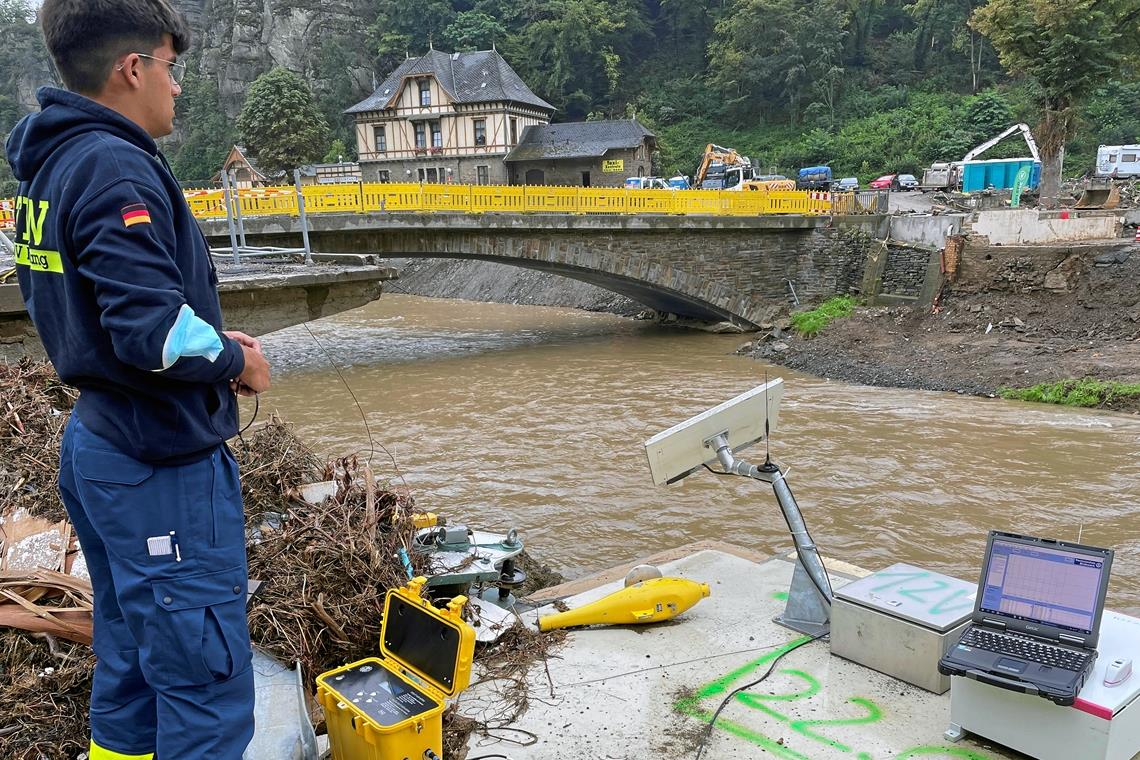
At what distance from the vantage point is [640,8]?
5209 centimetres

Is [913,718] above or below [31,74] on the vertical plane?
below

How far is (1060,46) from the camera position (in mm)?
18375

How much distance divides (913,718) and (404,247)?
48.3 ft

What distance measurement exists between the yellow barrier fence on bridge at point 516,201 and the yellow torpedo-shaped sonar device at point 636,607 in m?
12.8

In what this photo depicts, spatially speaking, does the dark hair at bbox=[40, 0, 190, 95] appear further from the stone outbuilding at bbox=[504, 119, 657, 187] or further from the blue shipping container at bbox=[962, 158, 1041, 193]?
the stone outbuilding at bbox=[504, 119, 657, 187]

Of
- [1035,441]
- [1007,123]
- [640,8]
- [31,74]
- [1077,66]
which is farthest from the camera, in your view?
[31,74]

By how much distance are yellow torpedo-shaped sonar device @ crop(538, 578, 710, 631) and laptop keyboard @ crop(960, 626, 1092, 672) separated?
1.36 m

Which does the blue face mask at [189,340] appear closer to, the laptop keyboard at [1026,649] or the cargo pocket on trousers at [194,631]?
the cargo pocket on trousers at [194,631]

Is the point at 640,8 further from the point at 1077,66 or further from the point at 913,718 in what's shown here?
the point at 913,718

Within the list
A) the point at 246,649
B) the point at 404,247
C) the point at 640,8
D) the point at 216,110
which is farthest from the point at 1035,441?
the point at 216,110

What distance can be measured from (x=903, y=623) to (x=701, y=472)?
5825mm

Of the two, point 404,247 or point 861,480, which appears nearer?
point 861,480

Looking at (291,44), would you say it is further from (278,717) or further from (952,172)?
(278,717)

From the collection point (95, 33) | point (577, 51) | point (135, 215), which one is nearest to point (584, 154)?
point (577, 51)
